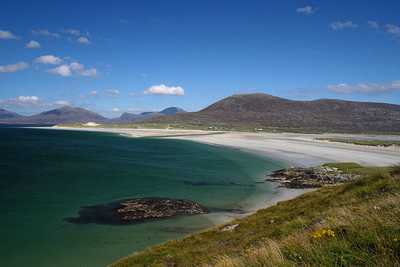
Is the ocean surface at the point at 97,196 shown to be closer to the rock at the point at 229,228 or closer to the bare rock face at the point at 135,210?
the bare rock face at the point at 135,210

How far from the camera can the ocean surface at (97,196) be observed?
68.3 ft

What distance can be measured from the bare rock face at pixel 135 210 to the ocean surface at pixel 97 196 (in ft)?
3.85

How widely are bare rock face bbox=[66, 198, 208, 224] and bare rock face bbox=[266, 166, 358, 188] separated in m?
15.5

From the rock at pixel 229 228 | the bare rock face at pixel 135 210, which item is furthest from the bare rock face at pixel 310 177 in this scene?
the rock at pixel 229 228

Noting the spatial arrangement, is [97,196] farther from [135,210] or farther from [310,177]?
[310,177]

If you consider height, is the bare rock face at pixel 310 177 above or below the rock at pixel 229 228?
below

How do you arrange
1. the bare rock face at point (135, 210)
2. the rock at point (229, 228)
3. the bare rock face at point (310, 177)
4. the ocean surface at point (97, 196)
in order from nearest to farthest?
the rock at point (229, 228), the ocean surface at point (97, 196), the bare rock face at point (135, 210), the bare rock face at point (310, 177)

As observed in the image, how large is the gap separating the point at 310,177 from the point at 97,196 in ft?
88.2

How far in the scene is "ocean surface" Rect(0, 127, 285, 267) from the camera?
68.3 feet

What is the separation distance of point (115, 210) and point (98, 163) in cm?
3573

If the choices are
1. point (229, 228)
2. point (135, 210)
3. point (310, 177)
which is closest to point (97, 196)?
point (135, 210)

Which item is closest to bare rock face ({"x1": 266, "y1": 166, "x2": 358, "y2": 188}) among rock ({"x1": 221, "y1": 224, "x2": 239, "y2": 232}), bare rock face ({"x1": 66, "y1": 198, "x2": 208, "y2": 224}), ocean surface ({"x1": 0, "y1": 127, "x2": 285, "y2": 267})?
ocean surface ({"x1": 0, "y1": 127, "x2": 285, "y2": 267})

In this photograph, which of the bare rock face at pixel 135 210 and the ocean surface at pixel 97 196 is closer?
the ocean surface at pixel 97 196

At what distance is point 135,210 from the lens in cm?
3012
